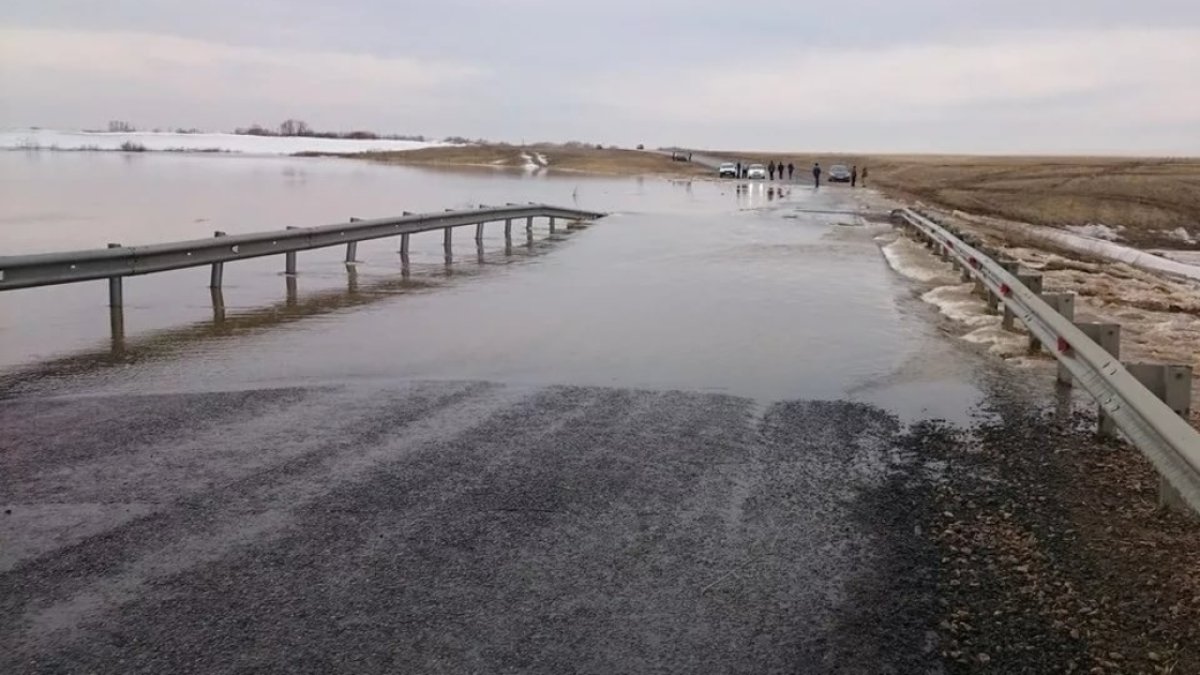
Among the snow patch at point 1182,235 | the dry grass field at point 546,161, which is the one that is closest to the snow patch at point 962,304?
the snow patch at point 1182,235

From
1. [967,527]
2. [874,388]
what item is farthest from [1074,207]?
[967,527]

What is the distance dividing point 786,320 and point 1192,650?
348 inches

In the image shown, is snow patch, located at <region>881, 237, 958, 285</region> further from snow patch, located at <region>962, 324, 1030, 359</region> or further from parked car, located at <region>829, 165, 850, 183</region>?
parked car, located at <region>829, 165, 850, 183</region>

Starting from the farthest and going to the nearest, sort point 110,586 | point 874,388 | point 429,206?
point 429,206, point 874,388, point 110,586

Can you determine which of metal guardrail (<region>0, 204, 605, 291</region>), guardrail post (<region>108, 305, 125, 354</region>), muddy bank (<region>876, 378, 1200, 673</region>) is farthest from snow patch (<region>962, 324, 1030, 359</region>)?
metal guardrail (<region>0, 204, 605, 291</region>)

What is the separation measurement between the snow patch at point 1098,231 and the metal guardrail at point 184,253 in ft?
103

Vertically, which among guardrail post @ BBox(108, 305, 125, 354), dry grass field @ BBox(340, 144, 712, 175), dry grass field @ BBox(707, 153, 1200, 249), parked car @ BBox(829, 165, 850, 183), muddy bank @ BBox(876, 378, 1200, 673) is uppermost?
dry grass field @ BBox(340, 144, 712, 175)

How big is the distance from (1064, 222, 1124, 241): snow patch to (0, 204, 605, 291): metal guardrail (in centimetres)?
3137

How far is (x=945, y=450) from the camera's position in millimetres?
6824

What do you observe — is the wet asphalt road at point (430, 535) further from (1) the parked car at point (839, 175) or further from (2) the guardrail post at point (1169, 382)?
(1) the parked car at point (839, 175)

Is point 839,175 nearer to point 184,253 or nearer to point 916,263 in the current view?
point 916,263

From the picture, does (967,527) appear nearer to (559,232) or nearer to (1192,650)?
(1192,650)

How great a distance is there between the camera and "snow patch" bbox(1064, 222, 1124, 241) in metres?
42.7

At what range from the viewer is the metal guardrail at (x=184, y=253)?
10273 millimetres
